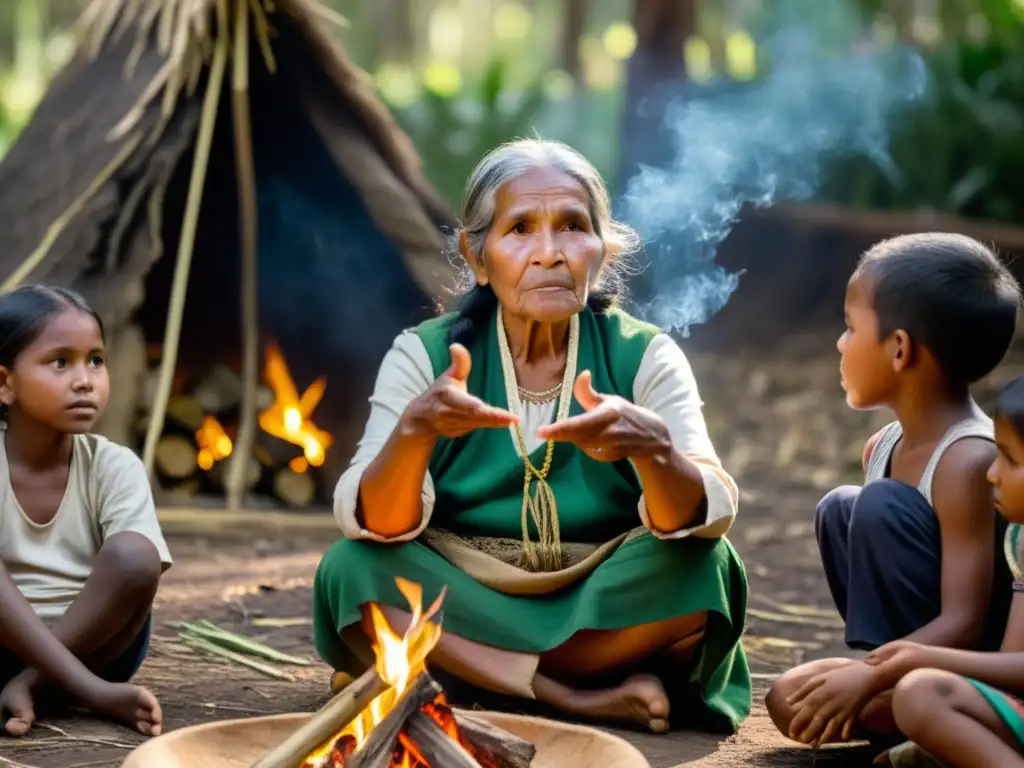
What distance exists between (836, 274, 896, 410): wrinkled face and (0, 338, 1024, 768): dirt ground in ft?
2.50

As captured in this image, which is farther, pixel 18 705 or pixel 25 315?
pixel 25 315

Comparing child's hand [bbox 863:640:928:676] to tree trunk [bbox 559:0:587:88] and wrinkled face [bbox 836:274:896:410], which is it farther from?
tree trunk [bbox 559:0:587:88]

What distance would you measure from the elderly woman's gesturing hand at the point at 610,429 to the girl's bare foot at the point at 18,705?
1320mm

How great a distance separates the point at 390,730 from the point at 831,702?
35.4 inches

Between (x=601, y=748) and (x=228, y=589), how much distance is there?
266cm

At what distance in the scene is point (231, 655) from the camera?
4.11 m

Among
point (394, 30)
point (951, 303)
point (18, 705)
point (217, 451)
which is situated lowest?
point (18, 705)

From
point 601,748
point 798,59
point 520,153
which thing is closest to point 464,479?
point 520,153

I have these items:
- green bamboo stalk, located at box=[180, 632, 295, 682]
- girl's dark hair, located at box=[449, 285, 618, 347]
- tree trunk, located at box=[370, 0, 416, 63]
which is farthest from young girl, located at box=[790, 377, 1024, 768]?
tree trunk, located at box=[370, 0, 416, 63]

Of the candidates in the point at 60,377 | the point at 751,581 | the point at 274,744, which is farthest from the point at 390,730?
the point at 751,581

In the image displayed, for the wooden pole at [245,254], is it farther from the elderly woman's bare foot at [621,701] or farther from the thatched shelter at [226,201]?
the elderly woman's bare foot at [621,701]

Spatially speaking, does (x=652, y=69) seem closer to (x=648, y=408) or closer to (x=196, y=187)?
(x=196, y=187)

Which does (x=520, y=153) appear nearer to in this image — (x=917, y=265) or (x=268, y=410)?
(x=917, y=265)

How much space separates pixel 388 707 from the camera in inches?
100
